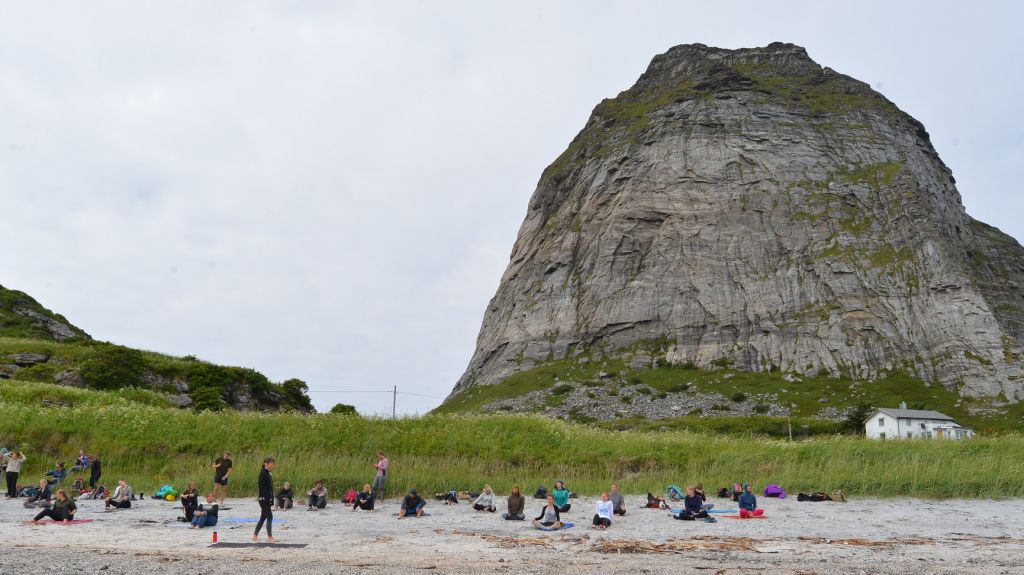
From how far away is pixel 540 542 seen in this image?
16.7m

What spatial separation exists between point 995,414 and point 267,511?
8960 centimetres

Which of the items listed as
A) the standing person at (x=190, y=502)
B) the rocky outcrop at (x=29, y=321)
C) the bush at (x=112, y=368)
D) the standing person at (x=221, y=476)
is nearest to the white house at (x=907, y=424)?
the standing person at (x=221, y=476)

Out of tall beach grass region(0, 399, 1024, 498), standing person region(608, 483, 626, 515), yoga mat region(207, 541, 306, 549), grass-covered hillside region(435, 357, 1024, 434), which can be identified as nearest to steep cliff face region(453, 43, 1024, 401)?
grass-covered hillside region(435, 357, 1024, 434)

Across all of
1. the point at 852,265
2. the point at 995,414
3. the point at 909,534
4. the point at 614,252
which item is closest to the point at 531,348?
the point at 614,252

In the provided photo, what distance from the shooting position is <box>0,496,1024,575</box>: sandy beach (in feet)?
42.7

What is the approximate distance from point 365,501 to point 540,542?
8225mm

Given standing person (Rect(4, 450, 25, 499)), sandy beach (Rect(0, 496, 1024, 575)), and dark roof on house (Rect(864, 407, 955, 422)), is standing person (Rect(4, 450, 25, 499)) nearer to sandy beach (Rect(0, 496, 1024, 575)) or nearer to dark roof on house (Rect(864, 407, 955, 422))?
sandy beach (Rect(0, 496, 1024, 575))

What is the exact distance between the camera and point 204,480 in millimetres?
26266

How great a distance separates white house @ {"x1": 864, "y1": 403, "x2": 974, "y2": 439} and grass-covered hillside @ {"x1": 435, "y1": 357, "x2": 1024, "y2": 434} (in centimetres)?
295

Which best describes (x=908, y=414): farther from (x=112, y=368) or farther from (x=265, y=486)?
(x=112, y=368)

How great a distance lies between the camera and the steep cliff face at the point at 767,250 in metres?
99.1

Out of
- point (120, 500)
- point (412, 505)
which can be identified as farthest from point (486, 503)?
point (120, 500)

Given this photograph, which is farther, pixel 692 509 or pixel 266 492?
pixel 692 509

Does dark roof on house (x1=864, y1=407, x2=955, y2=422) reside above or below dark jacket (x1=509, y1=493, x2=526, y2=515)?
above
